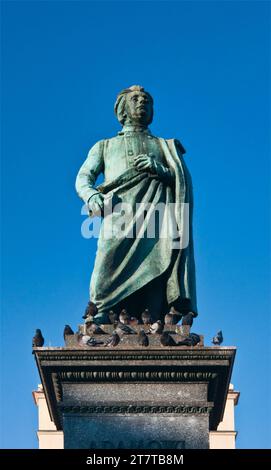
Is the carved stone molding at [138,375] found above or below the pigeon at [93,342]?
below

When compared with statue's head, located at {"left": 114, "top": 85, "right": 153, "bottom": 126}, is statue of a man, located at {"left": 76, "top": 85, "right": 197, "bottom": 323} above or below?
below

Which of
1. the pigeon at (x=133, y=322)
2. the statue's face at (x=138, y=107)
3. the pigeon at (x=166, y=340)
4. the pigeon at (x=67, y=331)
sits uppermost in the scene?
the statue's face at (x=138, y=107)

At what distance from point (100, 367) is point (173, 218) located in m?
3.81

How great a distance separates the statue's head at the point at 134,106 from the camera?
38.2 metres

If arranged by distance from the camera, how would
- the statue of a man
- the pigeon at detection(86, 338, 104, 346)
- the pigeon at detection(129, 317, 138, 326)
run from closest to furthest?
the pigeon at detection(86, 338, 104, 346), the pigeon at detection(129, 317, 138, 326), the statue of a man

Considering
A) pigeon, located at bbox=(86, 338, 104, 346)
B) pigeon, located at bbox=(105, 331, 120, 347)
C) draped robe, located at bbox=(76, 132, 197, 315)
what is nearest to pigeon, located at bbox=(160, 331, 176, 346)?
pigeon, located at bbox=(105, 331, 120, 347)

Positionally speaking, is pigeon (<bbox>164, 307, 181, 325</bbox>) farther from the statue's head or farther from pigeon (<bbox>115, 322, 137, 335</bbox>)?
the statue's head

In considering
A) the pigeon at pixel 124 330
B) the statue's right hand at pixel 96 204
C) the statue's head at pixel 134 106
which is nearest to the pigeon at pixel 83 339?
the pigeon at pixel 124 330

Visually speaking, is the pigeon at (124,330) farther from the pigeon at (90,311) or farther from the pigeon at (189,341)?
the pigeon at (189,341)

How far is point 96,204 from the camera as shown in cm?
3688

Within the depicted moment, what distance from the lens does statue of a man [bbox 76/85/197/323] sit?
3631cm

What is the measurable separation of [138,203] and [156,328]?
3.05 m
